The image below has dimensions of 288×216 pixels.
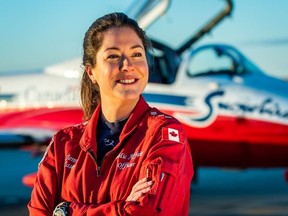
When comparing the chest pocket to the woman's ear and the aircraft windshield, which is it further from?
the aircraft windshield

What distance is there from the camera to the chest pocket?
1960mm

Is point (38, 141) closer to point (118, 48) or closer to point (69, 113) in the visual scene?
point (69, 113)

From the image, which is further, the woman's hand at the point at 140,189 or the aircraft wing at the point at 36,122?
the aircraft wing at the point at 36,122

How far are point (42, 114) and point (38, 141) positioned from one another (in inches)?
45.8

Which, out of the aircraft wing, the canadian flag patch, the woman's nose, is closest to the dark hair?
the woman's nose

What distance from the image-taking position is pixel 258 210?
326 inches

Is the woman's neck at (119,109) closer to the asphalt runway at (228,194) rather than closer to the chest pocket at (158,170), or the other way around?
the chest pocket at (158,170)

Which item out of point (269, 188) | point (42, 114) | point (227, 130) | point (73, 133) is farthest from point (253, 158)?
point (73, 133)

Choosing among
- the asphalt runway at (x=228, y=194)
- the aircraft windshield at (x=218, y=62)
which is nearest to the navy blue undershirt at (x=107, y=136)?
the asphalt runway at (x=228, y=194)

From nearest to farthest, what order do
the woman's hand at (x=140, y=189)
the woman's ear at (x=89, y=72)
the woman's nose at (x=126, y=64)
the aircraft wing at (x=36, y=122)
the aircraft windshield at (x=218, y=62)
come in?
the woman's hand at (x=140, y=189) < the woman's nose at (x=126, y=64) < the woman's ear at (x=89, y=72) < the aircraft windshield at (x=218, y=62) < the aircraft wing at (x=36, y=122)

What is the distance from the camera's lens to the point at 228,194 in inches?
402

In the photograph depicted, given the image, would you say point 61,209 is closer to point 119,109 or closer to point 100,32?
point 119,109

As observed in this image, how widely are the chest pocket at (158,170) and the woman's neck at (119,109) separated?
8.8 inches

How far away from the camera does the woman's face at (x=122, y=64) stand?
6.79 ft
